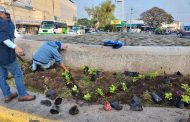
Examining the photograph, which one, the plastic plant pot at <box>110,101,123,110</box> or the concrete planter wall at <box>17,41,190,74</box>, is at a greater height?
the concrete planter wall at <box>17,41,190,74</box>

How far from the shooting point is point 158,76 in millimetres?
5648

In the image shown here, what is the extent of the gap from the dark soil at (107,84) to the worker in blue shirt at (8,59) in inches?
21.3

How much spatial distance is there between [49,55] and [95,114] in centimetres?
224

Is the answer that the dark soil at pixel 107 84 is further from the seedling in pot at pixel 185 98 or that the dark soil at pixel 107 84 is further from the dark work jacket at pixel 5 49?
the dark work jacket at pixel 5 49

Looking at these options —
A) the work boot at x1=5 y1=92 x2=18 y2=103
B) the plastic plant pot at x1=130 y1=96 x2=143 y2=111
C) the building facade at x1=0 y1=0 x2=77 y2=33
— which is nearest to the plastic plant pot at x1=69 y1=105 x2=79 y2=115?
the plastic plant pot at x1=130 y1=96 x2=143 y2=111

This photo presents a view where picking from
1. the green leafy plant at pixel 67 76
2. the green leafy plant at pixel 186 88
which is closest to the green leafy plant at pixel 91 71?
the green leafy plant at pixel 67 76

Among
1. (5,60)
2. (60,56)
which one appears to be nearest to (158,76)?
(60,56)

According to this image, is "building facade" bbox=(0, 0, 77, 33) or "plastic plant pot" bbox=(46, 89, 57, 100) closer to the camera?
"plastic plant pot" bbox=(46, 89, 57, 100)

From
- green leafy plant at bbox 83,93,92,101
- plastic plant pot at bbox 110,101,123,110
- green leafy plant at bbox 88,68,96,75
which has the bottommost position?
plastic plant pot at bbox 110,101,123,110

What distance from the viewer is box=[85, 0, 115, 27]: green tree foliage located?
55.1 m

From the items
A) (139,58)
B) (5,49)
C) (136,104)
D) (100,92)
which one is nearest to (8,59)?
(5,49)

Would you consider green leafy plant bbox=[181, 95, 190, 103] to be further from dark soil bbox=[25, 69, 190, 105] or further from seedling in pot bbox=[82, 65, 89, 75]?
seedling in pot bbox=[82, 65, 89, 75]

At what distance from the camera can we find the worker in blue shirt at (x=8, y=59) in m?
4.98

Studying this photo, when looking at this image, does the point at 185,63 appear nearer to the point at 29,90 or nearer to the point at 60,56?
the point at 60,56
